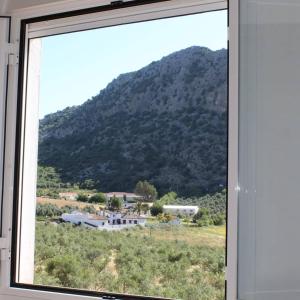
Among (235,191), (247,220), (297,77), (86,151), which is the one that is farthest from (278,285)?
(86,151)

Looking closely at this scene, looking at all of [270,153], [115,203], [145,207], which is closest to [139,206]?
[145,207]

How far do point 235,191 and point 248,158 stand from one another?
0.46 feet

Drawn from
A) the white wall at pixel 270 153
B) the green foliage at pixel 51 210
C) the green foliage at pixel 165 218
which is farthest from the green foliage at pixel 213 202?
the green foliage at pixel 51 210

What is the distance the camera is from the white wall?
1.61 metres

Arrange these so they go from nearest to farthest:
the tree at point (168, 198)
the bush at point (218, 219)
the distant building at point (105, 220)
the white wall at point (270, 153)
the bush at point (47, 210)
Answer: the white wall at point (270, 153) < the bush at point (218, 219) < the tree at point (168, 198) < the distant building at point (105, 220) < the bush at point (47, 210)

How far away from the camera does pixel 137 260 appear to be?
2.26 meters

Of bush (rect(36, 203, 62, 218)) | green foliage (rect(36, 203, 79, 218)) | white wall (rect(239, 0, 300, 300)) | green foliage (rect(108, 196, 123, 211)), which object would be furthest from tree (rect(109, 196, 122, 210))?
white wall (rect(239, 0, 300, 300))

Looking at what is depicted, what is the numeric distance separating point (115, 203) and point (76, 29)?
966 mm

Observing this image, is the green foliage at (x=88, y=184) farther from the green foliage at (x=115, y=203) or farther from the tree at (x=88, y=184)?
the green foliage at (x=115, y=203)

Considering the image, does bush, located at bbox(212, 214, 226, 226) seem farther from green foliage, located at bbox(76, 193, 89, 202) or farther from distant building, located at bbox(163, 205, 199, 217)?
green foliage, located at bbox(76, 193, 89, 202)

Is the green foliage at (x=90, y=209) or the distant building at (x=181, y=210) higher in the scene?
the distant building at (x=181, y=210)

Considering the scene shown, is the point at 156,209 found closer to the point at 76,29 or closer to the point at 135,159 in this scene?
the point at 135,159

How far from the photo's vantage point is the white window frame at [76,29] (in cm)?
183

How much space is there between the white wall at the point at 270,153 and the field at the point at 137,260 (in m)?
0.39
